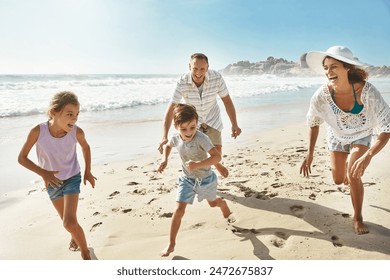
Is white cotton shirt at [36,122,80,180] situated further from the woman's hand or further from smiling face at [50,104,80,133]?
the woman's hand

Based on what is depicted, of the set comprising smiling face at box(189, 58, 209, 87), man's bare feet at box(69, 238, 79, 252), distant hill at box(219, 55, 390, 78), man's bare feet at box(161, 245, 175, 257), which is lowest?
man's bare feet at box(69, 238, 79, 252)

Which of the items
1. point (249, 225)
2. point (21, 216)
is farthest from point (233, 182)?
point (21, 216)

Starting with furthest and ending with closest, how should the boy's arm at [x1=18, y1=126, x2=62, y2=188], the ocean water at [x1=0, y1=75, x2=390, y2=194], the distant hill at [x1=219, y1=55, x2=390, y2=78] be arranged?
the distant hill at [x1=219, y1=55, x2=390, y2=78]
the ocean water at [x1=0, y1=75, x2=390, y2=194]
the boy's arm at [x1=18, y1=126, x2=62, y2=188]

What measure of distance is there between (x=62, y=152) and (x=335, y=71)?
198 centimetres

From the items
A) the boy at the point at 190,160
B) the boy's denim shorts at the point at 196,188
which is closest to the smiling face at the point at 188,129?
the boy at the point at 190,160

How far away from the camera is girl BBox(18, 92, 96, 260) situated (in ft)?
7.57

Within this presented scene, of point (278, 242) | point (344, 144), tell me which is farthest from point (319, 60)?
point (278, 242)

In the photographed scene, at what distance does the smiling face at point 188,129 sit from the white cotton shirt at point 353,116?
0.99 meters

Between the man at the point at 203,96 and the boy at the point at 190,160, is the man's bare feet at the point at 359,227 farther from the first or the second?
the man at the point at 203,96

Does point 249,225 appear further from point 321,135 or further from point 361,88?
point 321,135

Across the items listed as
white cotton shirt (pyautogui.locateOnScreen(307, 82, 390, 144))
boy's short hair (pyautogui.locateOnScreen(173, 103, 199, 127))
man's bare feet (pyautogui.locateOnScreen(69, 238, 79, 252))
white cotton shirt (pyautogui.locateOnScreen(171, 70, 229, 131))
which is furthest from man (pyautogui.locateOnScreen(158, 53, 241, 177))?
man's bare feet (pyautogui.locateOnScreen(69, 238, 79, 252))

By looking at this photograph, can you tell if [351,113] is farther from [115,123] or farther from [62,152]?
[115,123]

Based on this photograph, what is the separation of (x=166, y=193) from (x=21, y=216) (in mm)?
1268

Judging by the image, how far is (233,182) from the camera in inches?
144
